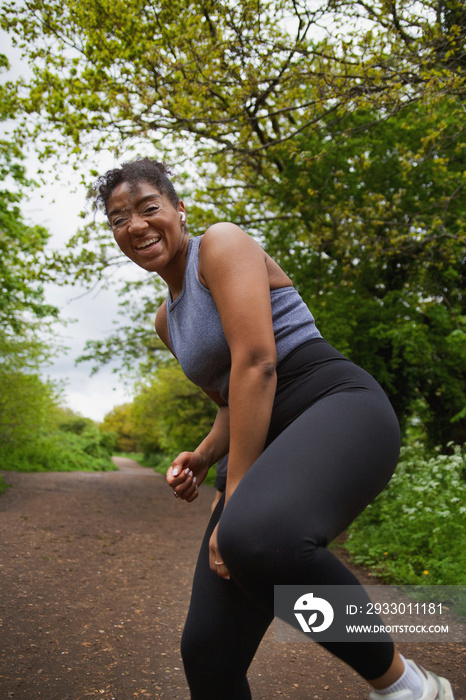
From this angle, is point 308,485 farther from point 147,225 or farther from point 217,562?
point 147,225

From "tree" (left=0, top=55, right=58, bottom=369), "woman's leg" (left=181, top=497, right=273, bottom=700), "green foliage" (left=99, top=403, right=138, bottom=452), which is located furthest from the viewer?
"green foliage" (left=99, top=403, right=138, bottom=452)

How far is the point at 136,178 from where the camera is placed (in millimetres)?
1883

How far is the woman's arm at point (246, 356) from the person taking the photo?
56.9 inches

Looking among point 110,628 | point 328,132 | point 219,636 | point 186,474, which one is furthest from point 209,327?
point 328,132

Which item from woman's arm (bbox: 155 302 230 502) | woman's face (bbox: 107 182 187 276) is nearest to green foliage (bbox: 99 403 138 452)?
woman's arm (bbox: 155 302 230 502)

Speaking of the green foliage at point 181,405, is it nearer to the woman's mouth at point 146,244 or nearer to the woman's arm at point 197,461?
the woman's arm at point 197,461

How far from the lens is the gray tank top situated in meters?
1.67

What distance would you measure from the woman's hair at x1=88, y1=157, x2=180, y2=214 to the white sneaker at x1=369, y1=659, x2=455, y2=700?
62.1 inches

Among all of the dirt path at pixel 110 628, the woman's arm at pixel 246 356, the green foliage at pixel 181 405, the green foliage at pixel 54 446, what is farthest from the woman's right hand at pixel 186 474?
the green foliage at pixel 54 446

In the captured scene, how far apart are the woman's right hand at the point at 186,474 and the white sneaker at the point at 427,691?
31.9 inches

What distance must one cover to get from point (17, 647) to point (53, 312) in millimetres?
9200

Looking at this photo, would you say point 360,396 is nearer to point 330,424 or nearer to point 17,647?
point 330,424

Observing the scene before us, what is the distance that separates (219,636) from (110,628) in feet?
9.81

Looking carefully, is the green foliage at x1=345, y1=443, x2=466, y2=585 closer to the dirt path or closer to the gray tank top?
the dirt path
